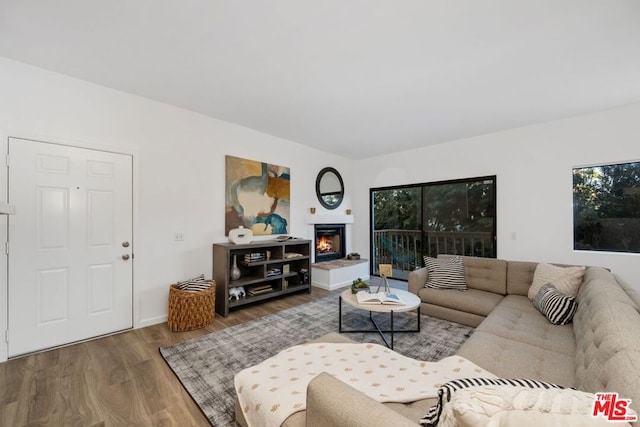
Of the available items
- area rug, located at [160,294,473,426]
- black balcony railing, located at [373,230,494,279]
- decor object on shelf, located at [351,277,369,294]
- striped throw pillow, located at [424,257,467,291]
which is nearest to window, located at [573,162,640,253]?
black balcony railing, located at [373,230,494,279]

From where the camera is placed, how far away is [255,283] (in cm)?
375

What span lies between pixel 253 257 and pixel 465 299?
2.70 m

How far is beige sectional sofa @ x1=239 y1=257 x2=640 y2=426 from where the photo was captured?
2.78 ft

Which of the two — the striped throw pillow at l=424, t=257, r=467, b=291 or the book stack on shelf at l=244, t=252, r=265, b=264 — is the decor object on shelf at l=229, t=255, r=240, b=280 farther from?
the striped throw pillow at l=424, t=257, r=467, b=291

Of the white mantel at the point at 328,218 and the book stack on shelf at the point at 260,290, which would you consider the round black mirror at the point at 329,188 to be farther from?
the book stack on shelf at the point at 260,290

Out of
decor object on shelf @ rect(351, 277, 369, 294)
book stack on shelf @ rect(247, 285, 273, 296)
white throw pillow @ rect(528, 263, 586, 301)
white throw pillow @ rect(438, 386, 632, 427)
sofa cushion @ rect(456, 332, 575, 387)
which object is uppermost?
white throw pillow @ rect(438, 386, 632, 427)

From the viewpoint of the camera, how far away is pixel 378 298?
8.25 ft

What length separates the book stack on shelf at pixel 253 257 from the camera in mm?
3579

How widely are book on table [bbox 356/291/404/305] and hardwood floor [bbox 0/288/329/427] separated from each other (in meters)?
1.56

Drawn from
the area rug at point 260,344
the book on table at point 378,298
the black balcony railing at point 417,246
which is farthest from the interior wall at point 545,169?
the book on table at point 378,298

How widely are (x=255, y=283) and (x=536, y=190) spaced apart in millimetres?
4255

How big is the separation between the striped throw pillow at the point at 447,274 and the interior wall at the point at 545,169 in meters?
1.27

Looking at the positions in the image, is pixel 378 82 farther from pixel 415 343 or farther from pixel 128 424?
pixel 128 424

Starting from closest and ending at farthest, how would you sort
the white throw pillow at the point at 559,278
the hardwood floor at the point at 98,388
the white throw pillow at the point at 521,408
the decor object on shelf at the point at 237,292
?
the white throw pillow at the point at 521,408, the hardwood floor at the point at 98,388, the white throw pillow at the point at 559,278, the decor object on shelf at the point at 237,292
